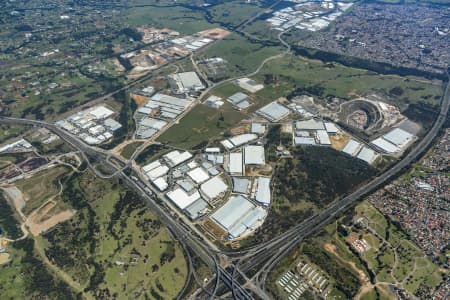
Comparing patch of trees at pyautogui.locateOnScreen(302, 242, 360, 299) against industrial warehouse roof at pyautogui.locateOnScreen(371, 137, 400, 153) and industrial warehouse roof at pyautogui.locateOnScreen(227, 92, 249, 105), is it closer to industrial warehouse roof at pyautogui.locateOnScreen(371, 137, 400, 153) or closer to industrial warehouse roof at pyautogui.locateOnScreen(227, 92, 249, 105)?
industrial warehouse roof at pyautogui.locateOnScreen(371, 137, 400, 153)

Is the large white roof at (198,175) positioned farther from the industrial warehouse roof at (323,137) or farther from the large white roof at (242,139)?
the industrial warehouse roof at (323,137)

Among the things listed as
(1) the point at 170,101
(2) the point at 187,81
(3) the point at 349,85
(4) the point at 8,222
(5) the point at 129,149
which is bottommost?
(3) the point at 349,85

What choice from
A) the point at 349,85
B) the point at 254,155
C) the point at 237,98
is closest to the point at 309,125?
the point at 254,155

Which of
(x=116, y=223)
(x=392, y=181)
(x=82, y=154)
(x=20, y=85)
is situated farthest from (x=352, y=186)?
(x=20, y=85)

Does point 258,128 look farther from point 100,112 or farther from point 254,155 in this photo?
point 100,112

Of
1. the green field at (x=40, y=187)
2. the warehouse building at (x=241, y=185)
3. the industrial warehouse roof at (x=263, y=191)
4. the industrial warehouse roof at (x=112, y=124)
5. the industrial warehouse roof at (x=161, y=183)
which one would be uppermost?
the industrial warehouse roof at (x=112, y=124)

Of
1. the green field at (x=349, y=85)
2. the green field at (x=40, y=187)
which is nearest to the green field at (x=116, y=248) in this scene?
the green field at (x=40, y=187)
